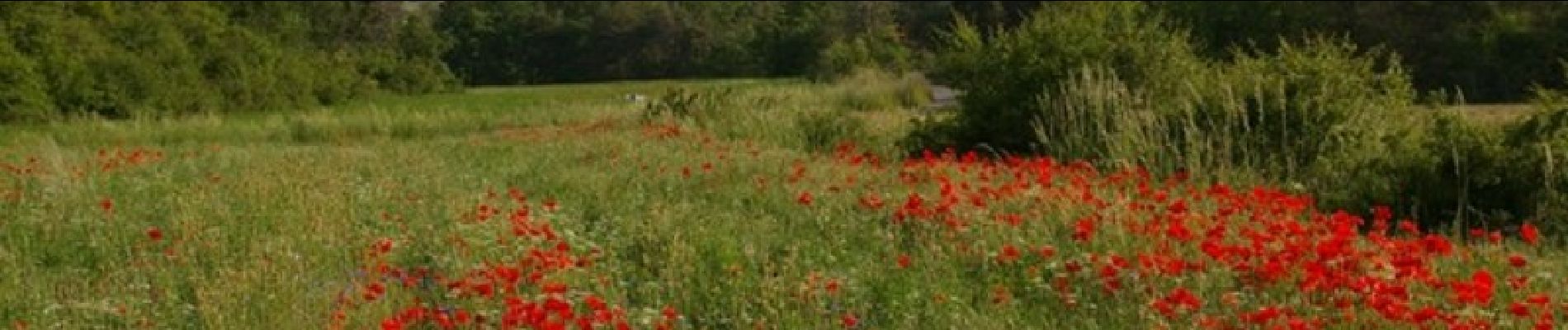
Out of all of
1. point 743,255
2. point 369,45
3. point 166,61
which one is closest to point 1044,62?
point 743,255

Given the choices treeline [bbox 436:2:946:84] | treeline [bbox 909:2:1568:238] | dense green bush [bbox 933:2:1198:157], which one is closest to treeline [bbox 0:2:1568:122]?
treeline [bbox 436:2:946:84]

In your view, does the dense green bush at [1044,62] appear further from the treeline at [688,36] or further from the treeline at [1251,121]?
the treeline at [688,36]

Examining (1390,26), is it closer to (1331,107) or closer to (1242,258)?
(1331,107)

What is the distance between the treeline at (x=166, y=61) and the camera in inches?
1241

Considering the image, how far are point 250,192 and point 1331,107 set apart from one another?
26.3ft

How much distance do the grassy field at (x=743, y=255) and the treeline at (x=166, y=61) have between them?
23519 millimetres

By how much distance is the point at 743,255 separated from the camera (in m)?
6.48

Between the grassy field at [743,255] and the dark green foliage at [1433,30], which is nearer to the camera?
the grassy field at [743,255]

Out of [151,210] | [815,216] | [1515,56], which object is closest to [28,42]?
[151,210]

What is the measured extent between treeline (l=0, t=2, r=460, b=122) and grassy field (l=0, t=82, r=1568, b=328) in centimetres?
2352

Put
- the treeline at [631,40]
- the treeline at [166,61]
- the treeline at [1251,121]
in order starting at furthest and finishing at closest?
the treeline at [631,40] → the treeline at [166,61] → the treeline at [1251,121]

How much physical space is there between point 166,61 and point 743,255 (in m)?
34.4

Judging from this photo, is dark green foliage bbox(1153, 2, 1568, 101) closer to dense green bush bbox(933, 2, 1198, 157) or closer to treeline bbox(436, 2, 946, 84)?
dense green bush bbox(933, 2, 1198, 157)

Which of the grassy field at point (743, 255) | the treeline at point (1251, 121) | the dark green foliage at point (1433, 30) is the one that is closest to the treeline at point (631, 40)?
the dark green foliage at point (1433, 30)
